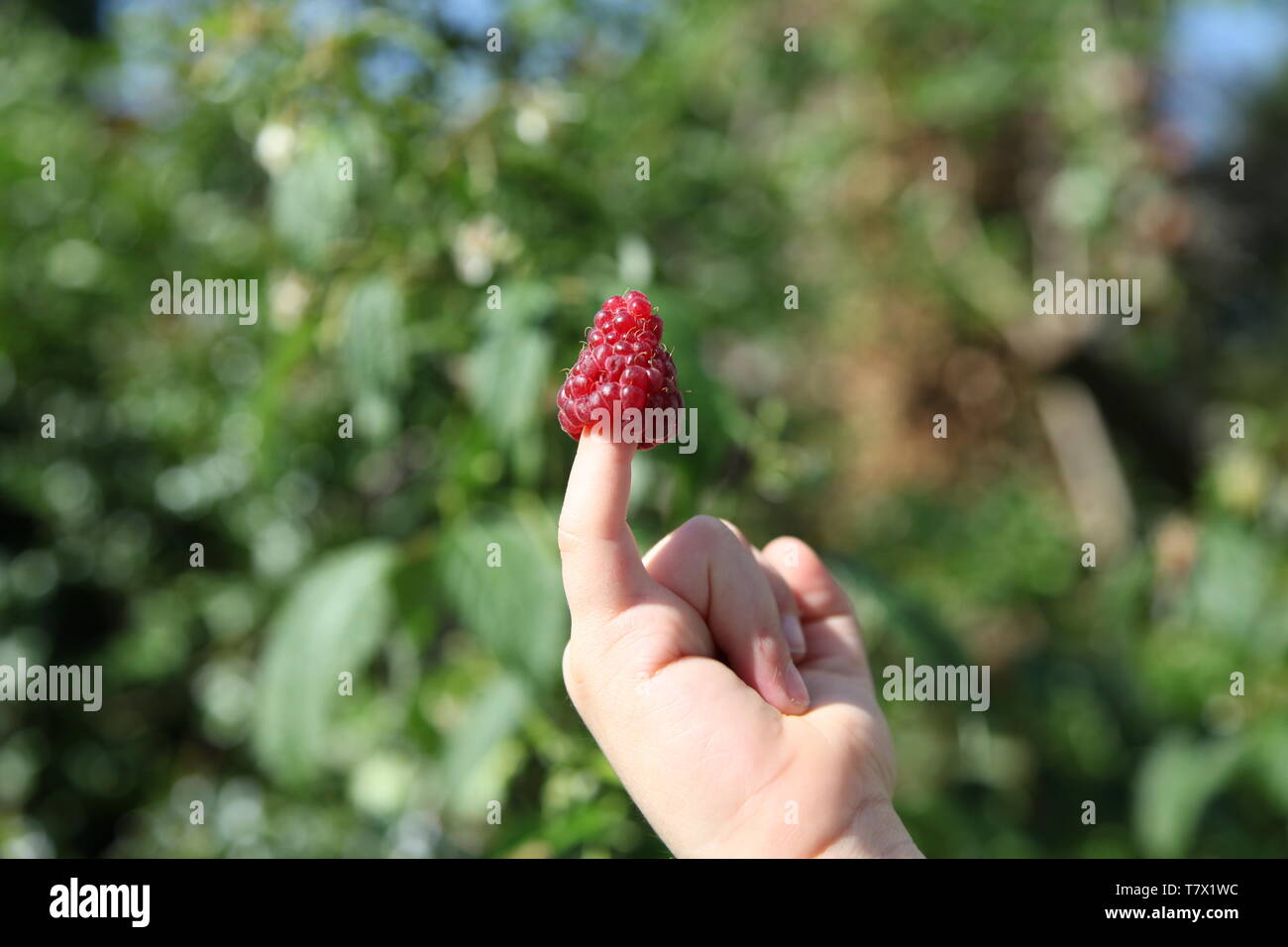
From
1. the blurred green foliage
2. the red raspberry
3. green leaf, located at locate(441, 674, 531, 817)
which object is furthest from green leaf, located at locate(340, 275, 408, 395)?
the red raspberry

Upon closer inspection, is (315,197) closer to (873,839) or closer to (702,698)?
(702,698)

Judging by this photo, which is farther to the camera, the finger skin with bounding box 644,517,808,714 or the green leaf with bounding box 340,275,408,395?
the green leaf with bounding box 340,275,408,395

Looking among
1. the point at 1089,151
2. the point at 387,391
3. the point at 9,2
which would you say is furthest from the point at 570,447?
the point at 9,2

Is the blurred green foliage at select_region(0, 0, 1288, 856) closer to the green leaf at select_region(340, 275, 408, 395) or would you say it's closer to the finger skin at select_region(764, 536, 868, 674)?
the green leaf at select_region(340, 275, 408, 395)

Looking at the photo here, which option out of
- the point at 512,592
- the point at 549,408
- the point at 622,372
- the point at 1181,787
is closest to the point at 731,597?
the point at 622,372

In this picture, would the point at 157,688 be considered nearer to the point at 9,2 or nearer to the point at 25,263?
the point at 25,263

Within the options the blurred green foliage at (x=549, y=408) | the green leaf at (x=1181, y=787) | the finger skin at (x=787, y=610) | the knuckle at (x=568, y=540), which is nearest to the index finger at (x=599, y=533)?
the knuckle at (x=568, y=540)

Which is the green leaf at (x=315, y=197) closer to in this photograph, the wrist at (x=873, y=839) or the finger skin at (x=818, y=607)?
the finger skin at (x=818, y=607)

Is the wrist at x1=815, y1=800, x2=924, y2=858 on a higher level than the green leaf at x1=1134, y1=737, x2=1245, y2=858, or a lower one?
higher
